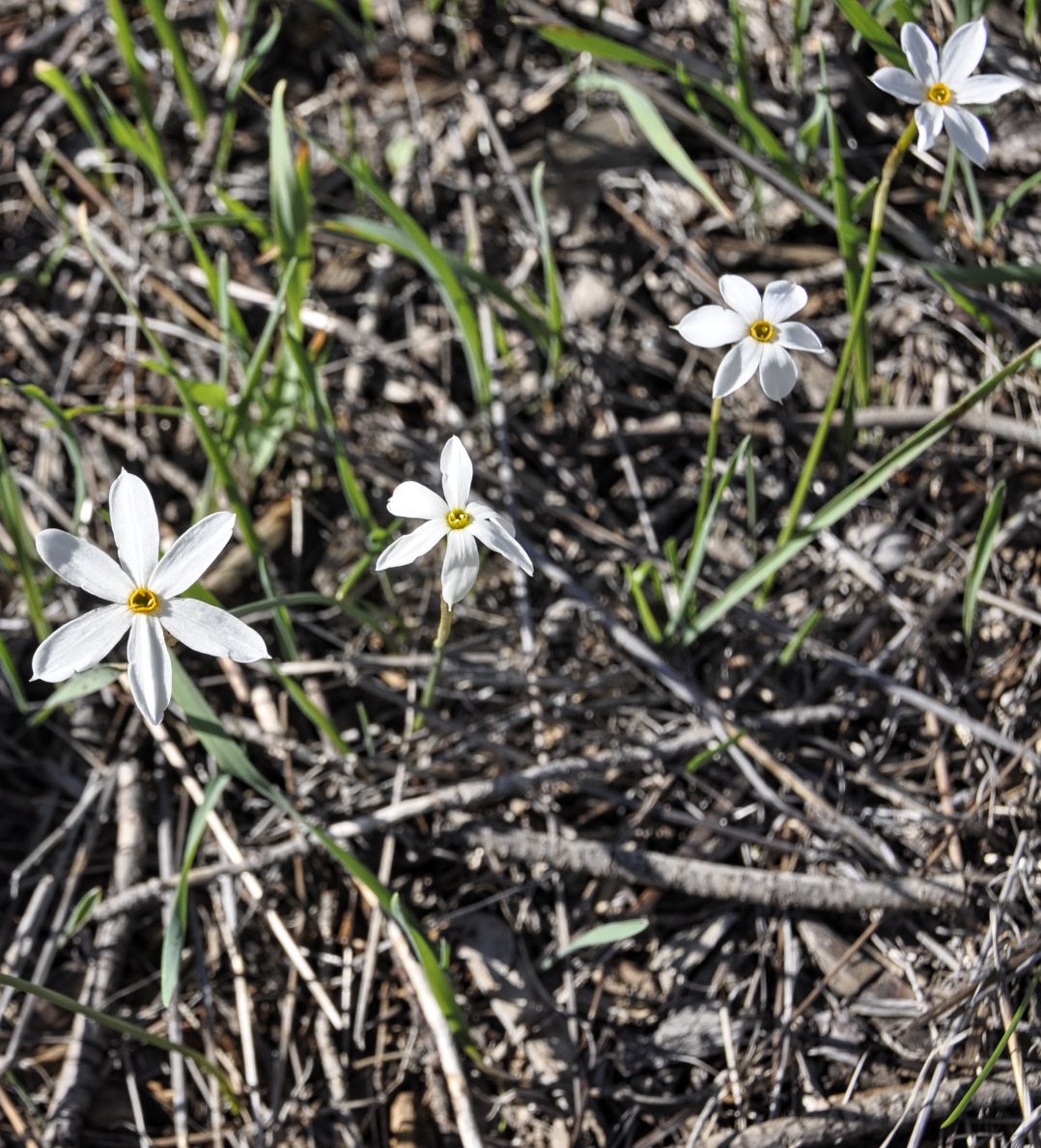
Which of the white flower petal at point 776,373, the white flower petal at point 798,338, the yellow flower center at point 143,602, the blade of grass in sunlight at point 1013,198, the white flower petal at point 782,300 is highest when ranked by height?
the blade of grass in sunlight at point 1013,198

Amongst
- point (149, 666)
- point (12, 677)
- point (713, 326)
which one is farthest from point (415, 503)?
point (12, 677)

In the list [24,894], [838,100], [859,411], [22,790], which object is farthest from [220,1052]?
[838,100]

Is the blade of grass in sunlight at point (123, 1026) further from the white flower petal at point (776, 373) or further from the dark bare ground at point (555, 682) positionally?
the white flower petal at point (776, 373)

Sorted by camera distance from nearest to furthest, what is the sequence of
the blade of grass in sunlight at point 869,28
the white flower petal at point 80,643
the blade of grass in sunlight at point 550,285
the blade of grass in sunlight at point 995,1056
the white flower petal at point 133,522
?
the white flower petal at point 80,643, the white flower petal at point 133,522, the blade of grass in sunlight at point 995,1056, the blade of grass in sunlight at point 869,28, the blade of grass in sunlight at point 550,285

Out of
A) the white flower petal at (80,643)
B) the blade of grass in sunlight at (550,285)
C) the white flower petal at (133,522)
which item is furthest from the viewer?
the blade of grass in sunlight at (550,285)

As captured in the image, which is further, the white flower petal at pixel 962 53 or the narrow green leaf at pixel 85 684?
the narrow green leaf at pixel 85 684

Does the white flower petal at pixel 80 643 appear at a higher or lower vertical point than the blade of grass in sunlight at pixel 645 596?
higher

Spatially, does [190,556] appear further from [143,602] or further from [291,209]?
[291,209]

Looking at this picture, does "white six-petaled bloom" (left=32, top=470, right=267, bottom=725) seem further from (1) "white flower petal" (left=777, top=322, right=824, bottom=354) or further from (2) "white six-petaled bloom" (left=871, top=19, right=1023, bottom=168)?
(2) "white six-petaled bloom" (left=871, top=19, right=1023, bottom=168)

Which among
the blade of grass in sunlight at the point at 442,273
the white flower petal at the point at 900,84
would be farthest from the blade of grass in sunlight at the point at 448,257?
the white flower petal at the point at 900,84
